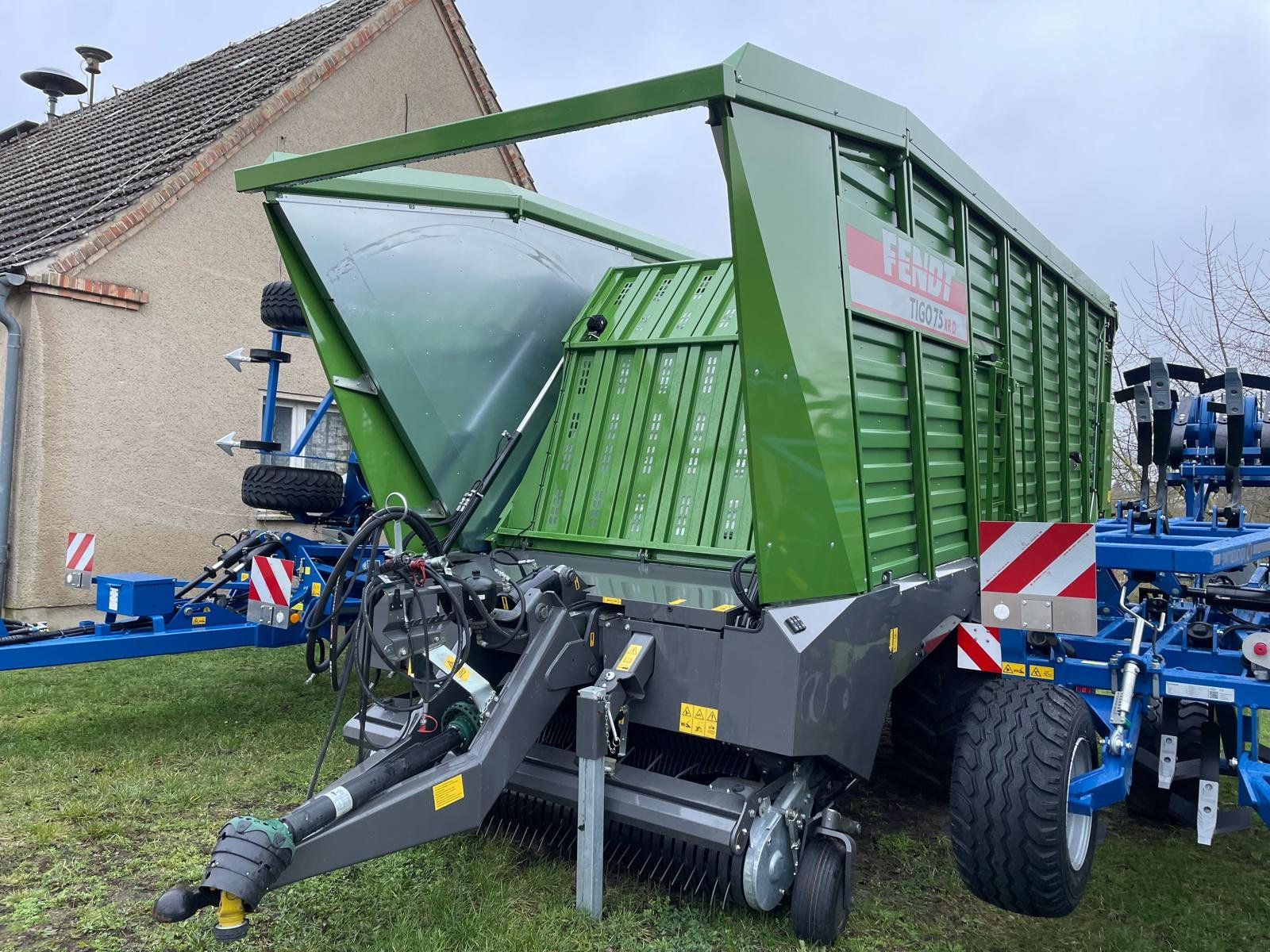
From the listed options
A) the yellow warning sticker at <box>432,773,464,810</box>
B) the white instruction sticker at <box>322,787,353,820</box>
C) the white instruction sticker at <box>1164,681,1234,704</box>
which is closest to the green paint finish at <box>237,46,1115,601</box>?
the white instruction sticker at <box>1164,681,1234,704</box>

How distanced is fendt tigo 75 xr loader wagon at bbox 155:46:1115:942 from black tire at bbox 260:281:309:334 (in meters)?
1.36

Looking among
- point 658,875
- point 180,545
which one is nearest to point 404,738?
point 658,875

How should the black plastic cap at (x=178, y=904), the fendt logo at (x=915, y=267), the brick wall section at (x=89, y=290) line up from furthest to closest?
the brick wall section at (x=89, y=290)
the fendt logo at (x=915, y=267)
the black plastic cap at (x=178, y=904)

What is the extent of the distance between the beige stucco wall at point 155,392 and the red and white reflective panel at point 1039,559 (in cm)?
642

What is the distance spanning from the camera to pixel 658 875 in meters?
3.16

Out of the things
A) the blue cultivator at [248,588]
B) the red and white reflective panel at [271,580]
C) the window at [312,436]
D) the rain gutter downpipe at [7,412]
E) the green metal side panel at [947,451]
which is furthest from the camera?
the window at [312,436]

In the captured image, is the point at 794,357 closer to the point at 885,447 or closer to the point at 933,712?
the point at 885,447

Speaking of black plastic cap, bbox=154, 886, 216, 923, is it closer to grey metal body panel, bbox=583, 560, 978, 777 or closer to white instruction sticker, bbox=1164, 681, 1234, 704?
grey metal body panel, bbox=583, 560, 978, 777

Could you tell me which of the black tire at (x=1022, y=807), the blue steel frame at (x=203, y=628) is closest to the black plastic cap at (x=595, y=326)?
the blue steel frame at (x=203, y=628)

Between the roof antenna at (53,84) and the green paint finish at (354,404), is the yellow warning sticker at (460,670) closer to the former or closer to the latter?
the green paint finish at (354,404)

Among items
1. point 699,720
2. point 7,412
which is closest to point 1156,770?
point 699,720

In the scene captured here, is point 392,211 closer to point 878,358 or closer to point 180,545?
point 878,358

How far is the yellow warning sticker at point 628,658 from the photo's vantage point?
9.81ft

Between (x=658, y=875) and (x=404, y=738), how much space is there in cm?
100
